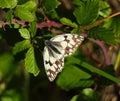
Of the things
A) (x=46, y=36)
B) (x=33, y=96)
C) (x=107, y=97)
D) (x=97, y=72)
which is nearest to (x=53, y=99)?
(x=33, y=96)

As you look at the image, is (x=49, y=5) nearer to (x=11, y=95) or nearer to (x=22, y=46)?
(x=22, y=46)

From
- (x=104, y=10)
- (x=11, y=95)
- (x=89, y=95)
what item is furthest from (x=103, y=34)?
(x=11, y=95)

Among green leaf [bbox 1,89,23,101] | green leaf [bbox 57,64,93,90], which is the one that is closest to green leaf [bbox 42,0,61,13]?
green leaf [bbox 57,64,93,90]

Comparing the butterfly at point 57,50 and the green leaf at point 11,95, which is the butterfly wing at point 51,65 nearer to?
the butterfly at point 57,50

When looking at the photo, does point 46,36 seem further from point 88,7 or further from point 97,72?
point 97,72

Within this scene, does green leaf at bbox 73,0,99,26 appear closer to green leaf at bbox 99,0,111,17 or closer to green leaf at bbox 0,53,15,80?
green leaf at bbox 99,0,111,17

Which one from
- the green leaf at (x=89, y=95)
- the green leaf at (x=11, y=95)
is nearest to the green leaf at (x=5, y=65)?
the green leaf at (x=11, y=95)
